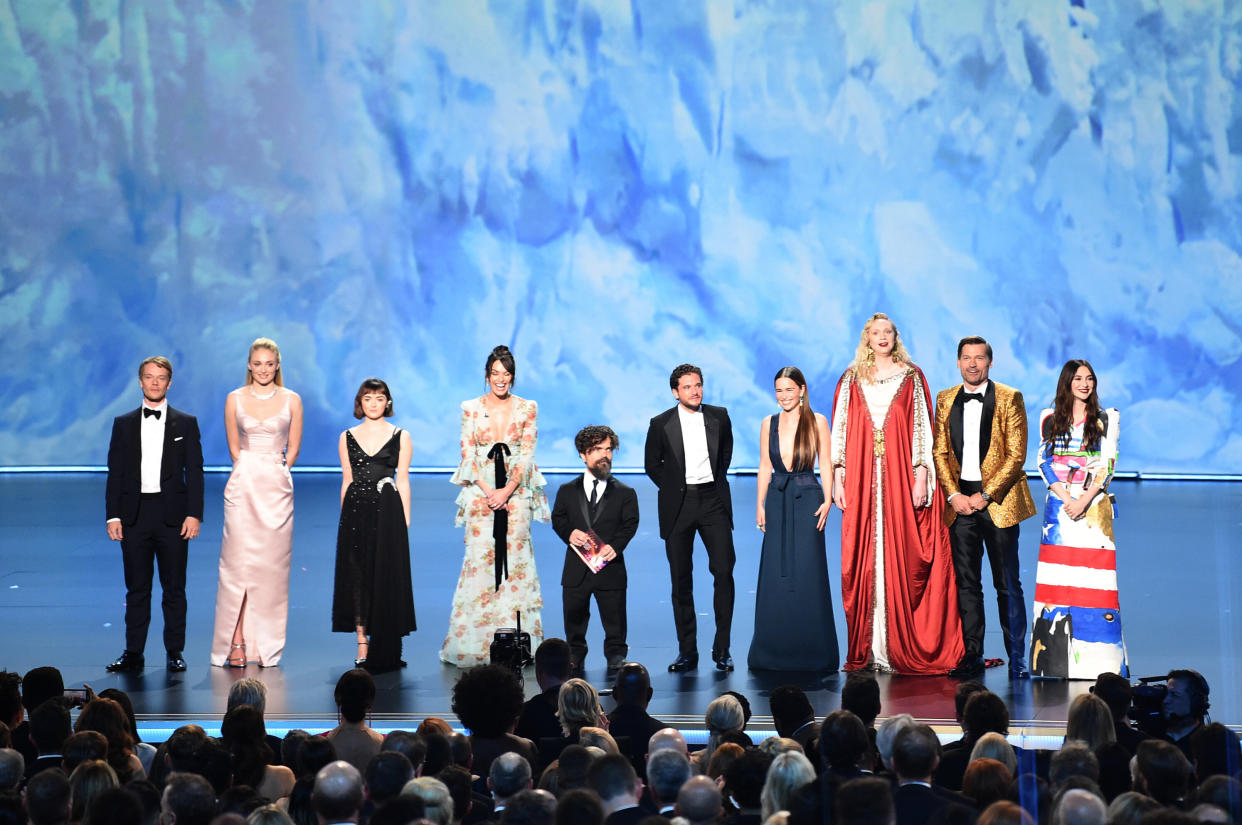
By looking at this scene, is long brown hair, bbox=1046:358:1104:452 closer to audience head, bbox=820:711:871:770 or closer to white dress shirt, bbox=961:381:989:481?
white dress shirt, bbox=961:381:989:481

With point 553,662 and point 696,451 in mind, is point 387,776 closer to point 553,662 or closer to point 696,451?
point 553,662

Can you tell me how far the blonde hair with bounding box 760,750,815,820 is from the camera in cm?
318

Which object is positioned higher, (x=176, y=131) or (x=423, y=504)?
(x=176, y=131)

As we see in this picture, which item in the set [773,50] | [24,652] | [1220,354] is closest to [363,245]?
[773,50]

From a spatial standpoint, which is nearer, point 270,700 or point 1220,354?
point 270,700

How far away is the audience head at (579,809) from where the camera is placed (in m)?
2.93

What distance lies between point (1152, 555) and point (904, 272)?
7402mm

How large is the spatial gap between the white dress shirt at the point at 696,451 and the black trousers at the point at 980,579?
1.05m

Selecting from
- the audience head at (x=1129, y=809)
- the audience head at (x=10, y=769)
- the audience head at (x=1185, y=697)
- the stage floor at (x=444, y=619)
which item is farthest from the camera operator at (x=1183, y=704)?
the audience head at (x=10, y=769)

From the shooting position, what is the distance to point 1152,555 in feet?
31.2

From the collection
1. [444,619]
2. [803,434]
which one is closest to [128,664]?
[444,619]

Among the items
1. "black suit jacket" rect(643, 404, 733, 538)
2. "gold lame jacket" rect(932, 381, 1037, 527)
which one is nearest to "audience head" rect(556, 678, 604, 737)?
"black suit jacket" rect(643, 404, 733, 538)

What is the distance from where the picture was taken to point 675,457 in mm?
6359

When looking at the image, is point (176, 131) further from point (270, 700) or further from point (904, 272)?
point (270, 700)
